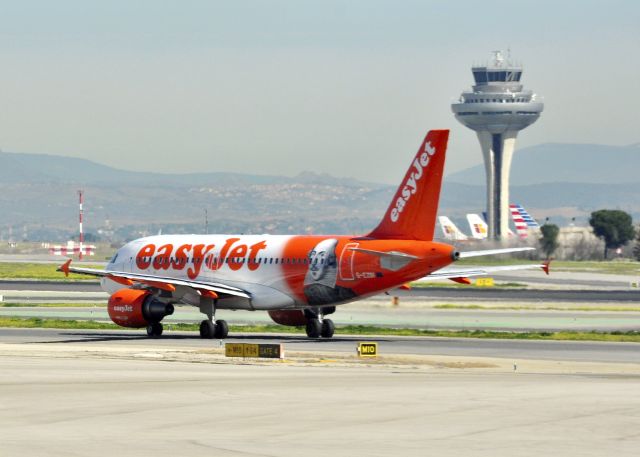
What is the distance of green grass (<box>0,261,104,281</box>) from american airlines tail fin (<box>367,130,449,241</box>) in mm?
77040

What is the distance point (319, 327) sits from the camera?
6150 centimetres

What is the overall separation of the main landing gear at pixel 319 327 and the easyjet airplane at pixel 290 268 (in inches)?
1.7

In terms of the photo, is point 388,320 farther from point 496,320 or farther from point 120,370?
point 120,370

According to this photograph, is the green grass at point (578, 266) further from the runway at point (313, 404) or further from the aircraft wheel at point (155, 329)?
the runway at point (313, 404)

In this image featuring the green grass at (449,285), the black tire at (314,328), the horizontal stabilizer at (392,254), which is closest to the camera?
the horizontal stabilizer at (392,254)

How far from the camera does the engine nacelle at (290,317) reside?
6312cm

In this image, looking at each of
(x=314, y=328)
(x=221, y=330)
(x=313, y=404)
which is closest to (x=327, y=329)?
(x=314, y=328)

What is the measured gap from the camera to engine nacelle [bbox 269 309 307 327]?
63125 mm

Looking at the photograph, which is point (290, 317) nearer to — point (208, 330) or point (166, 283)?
point (208, 330)

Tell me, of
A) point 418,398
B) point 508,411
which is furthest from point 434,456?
point 418,398

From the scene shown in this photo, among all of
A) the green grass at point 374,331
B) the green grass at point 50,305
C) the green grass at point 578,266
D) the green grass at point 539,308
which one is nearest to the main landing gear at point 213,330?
the green grass at point 374,331

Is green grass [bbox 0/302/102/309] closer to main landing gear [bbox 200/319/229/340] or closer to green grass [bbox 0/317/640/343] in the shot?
green grass [bbox 0/317/640/343]

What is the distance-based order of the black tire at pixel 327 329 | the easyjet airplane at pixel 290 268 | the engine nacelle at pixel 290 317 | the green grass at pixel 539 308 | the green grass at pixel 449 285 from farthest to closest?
the green grass at pixel 449 285 < the green grass at pixel 539 308 < the engine nacelle at pixel 290 317 < the black tire at pixel 327 329 < the easyjet airplane at pixel 290 268

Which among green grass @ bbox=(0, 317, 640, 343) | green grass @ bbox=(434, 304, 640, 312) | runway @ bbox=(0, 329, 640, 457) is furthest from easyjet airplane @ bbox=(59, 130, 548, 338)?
green grass @ bbox=(434, 304, 640, 312)
